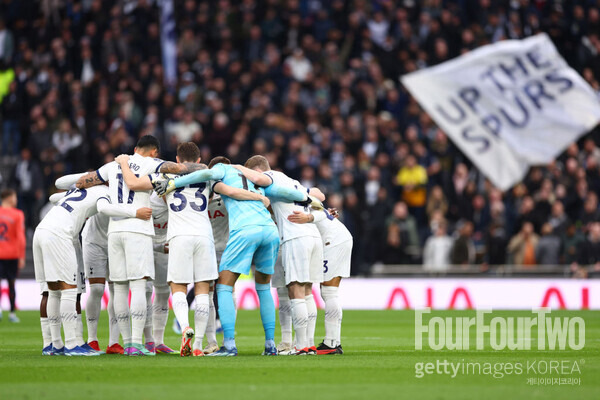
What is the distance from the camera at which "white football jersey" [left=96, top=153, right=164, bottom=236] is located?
12.2 metres

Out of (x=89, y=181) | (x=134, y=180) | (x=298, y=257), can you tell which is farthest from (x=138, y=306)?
(x=298, y=257)

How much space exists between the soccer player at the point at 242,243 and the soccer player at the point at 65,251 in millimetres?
920

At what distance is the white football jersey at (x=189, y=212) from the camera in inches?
475

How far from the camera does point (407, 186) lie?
2427cm

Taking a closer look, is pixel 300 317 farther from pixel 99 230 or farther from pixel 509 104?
pixel 509 104

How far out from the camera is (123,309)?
1232cm

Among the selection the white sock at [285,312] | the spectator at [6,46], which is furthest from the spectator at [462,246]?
the spectator at [6,46]

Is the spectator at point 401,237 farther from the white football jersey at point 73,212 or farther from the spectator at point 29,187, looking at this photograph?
the white football jersey at point 73,212

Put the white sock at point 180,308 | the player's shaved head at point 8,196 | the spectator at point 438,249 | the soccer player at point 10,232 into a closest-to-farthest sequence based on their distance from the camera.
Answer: the white sock at point 180,308, the player's shaved head at point 8,196, the soccer player at point 10,232, the spectator at point 438,249

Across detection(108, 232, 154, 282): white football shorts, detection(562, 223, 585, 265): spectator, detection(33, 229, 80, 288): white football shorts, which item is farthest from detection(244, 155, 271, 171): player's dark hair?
detection(562, 223, 585, 265): spectator

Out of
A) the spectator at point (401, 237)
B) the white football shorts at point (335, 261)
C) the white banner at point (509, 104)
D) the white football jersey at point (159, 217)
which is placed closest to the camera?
the white football jersey at point (159, 217)

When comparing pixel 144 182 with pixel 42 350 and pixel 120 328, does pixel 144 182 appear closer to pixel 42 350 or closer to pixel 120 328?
pixel 120 328

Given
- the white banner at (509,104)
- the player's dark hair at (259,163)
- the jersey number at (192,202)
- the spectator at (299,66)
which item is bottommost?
the jersey number at (192,202)

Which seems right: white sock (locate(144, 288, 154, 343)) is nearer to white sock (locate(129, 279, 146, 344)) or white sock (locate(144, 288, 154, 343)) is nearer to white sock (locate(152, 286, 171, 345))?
white sock (locate(152, 286, 171, 345))
